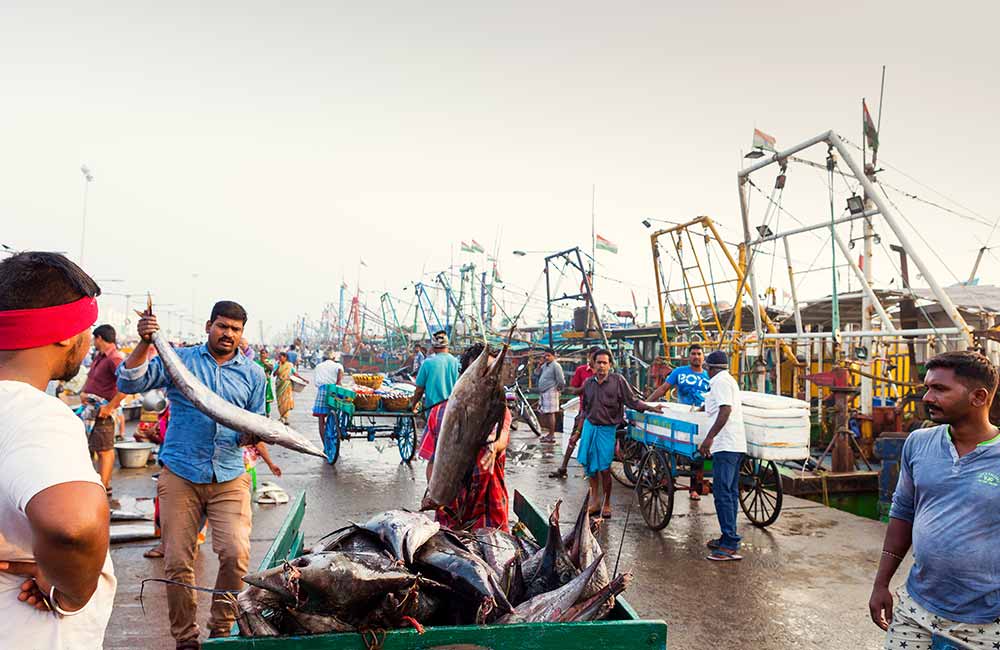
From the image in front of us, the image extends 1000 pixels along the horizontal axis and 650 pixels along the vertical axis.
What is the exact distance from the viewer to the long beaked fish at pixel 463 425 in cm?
326

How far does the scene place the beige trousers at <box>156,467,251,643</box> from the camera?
3215 millimetres

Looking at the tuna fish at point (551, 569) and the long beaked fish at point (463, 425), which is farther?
the long beaked fish at point (463, 425)

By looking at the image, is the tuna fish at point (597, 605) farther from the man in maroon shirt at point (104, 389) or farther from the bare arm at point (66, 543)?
the man in maroon shirt at point (104, 389)

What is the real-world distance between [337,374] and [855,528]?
26.8 ft

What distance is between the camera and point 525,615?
6.89 feet

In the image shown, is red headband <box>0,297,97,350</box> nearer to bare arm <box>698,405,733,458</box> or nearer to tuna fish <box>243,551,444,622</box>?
tuna fish <box>243,551,444,622</box>

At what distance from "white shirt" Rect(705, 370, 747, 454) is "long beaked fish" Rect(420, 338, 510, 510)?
3123mm

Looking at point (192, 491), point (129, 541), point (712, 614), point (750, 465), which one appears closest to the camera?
point (192, 491)

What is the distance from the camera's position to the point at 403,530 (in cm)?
229

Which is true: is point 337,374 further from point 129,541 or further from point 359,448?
point 129,541

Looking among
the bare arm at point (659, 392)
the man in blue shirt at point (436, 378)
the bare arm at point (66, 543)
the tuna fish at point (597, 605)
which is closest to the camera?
the bare arm at point (66, 543)

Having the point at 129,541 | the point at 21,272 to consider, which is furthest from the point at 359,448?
the point at 21,272

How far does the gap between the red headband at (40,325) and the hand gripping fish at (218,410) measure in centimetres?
159

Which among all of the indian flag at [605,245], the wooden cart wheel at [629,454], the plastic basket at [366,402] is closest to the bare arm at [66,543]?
the wooden cart wheel at [629,454]
